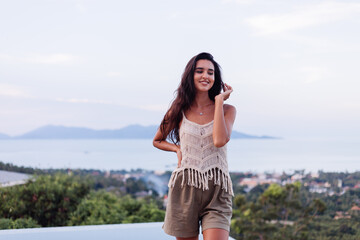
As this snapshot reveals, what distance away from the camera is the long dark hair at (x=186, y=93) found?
249cm

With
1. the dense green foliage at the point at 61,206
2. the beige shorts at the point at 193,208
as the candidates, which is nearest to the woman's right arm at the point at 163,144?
the beige shorts at the point at 193,208

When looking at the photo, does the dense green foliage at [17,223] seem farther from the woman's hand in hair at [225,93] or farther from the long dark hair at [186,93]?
the woman's hand in hair at [225,93]

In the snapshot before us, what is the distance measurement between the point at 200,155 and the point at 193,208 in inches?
11.7

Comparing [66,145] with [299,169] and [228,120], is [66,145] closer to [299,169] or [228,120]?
[299,169]

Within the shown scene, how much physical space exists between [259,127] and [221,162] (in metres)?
4.51

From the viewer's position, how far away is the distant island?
6.71 m

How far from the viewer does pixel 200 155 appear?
2395 millimetres

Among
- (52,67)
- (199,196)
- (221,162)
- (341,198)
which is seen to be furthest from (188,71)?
(341,198)

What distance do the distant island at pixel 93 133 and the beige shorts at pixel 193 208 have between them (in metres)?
4.22

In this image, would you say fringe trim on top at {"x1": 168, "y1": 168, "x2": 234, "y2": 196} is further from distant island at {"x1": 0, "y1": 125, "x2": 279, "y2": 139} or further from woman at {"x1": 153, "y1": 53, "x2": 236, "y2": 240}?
distant island at {"x1": 0, "y1": 125, "x2": 279, "y2": 139}

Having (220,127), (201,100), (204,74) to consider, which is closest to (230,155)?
(201,100)

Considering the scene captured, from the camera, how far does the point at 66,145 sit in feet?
22.5

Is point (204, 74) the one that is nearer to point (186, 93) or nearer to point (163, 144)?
point (186, 93)

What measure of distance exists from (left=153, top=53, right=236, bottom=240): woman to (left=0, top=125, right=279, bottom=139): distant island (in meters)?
4.06
